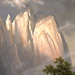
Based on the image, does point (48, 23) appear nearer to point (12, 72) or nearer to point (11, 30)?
point (11, 30)

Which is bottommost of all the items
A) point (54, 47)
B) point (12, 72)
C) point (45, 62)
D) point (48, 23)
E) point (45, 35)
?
point (12, 72)

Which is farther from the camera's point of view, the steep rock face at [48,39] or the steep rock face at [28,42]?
the steep rock face at [48,39]

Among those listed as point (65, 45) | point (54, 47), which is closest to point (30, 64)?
point (54, 47)

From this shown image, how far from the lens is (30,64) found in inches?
3371

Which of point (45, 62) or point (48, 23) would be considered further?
point (48, 23)

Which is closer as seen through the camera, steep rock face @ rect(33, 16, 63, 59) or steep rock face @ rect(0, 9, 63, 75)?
steep rock face @ rect(0, 9, 63, 75)

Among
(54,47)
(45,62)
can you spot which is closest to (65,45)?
(54,47)

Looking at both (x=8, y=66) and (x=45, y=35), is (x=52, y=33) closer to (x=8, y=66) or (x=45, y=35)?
(x=45, y=35)

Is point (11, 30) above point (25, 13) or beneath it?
beneath

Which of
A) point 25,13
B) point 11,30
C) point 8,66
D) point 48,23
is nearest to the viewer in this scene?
point 8,66

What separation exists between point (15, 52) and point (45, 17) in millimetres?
27492

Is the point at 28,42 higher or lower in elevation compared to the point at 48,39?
lower

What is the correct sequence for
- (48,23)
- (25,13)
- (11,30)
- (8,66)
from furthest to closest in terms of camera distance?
(48,23) → (25,13) → (11,30) → (8,66)

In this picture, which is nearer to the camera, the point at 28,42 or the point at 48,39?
the point at 28,42
